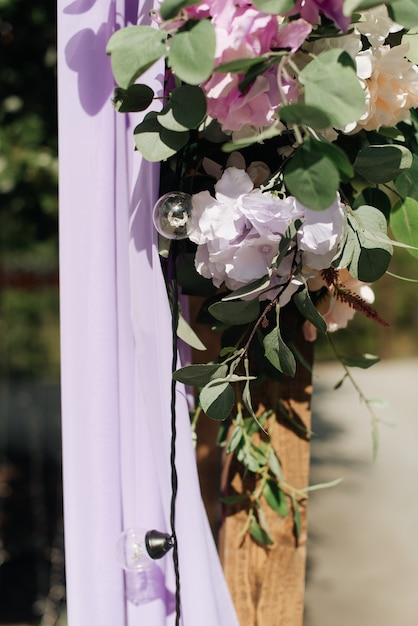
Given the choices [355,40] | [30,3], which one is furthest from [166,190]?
[30,3]

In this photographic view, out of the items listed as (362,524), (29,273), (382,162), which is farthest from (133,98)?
(29,273)

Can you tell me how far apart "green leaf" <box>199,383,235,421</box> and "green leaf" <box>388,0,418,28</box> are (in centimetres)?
42

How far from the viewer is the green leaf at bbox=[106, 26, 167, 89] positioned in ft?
2.19

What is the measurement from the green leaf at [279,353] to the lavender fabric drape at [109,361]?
15 cm

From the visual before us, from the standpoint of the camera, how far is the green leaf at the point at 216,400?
76 cm

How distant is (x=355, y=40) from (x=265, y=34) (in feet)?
0.38

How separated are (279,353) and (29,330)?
846cm

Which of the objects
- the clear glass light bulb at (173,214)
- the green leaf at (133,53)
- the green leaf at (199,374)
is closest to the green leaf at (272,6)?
the green leaf at (133,53)

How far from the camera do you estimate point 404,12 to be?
2.15 feet

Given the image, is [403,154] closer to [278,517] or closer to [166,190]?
[166,190]

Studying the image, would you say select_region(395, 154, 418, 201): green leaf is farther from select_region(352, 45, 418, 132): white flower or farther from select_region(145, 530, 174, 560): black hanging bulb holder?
select_region(145, 530, 174, 560): black hanging bulb holder

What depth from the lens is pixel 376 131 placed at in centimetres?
86

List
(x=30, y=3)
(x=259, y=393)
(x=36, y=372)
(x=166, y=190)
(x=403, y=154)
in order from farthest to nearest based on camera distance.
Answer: (x=36, y=372) < (x=30, y=3) < (x=259, y=393) < (x=166, y=190) < (x=403, y=154)

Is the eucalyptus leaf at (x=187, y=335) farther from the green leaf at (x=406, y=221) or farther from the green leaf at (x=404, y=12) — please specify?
the green leaf at (x=404, y=12)
